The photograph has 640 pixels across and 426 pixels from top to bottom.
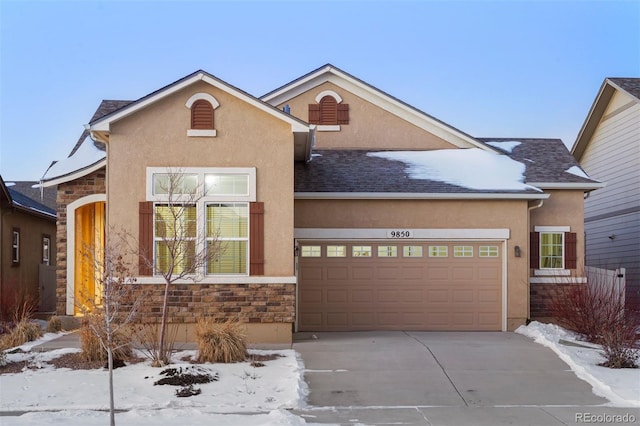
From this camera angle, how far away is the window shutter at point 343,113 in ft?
58.6

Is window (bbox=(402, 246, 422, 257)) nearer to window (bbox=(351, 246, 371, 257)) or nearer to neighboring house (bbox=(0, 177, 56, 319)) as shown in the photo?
window (bbox=(351, 246, 371, 257))

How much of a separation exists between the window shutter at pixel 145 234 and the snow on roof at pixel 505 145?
10558 mm

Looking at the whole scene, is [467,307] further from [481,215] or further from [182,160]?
A: [182,160]

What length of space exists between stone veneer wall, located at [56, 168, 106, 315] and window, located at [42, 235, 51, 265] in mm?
8991

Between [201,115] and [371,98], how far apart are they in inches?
249

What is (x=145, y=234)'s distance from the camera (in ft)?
41.8

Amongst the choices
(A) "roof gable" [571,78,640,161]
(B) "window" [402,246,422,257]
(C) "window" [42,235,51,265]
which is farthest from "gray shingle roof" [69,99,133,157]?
(A) "roof gable" [571,78,640,161]

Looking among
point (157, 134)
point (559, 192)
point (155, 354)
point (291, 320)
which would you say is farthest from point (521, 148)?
point (155, 354)

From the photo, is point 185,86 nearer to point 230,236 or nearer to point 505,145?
point 230,236

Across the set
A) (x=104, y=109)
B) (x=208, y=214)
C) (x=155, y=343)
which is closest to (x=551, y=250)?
(x=208, y=214)

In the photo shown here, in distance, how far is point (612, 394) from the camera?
9.45 meters

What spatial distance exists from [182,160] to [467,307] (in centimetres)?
739

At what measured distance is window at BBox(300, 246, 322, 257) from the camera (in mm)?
15148

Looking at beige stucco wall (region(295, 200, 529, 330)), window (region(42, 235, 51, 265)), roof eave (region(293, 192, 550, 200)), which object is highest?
roof eave (region(293, 192, 550, 200))
